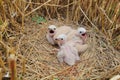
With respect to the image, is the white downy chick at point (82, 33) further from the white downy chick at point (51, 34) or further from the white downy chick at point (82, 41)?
the white downy chick at point (51, 34)

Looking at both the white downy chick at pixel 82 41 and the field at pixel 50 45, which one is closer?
the field at pixel 50 45

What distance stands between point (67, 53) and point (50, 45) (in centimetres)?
20

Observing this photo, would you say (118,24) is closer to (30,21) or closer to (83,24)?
(83,24)

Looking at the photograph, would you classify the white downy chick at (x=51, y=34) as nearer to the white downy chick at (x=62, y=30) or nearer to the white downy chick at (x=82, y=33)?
the white downy chick at (x=62, y=30)

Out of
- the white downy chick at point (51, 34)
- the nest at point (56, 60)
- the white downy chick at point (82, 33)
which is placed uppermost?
the white downy chick at point (51, 34)

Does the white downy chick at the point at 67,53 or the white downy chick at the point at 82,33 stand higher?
the white downy chick at the point at 82,33

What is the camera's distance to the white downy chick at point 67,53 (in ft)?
6.47

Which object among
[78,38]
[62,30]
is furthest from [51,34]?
[78,38]

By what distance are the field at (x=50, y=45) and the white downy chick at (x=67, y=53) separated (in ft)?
0.12

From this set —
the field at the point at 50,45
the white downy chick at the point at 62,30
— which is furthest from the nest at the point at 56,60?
the white downy chick at the point at 62,30

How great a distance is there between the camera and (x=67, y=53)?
1971 mm

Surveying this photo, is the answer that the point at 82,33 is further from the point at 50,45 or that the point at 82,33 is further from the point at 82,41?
the point at 50,45

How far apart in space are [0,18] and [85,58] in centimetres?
60

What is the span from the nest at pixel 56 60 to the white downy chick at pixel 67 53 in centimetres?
3
